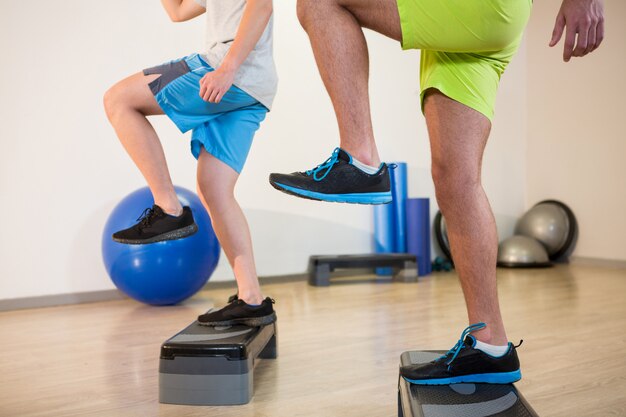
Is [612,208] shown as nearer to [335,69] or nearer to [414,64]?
[414,64]

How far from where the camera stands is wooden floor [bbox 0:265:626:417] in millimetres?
1906

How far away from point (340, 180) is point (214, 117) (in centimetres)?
93

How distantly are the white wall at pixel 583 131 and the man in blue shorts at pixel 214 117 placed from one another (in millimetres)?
4015

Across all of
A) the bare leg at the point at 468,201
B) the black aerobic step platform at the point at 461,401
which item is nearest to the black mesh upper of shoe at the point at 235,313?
the black aerobic step platform at the point at 461,401

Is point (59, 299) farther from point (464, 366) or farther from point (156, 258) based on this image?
point (464, 366)

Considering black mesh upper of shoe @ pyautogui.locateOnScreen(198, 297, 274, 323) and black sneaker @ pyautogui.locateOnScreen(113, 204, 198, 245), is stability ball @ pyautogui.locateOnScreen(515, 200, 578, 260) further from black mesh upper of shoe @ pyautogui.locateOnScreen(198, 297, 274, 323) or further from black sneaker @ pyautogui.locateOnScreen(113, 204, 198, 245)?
black sneaker @ pyautogui.locateOnScreen(113, 204, 198, 245)

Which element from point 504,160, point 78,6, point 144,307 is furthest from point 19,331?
point 504,160

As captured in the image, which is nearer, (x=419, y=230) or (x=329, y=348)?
(x=329, y=348)

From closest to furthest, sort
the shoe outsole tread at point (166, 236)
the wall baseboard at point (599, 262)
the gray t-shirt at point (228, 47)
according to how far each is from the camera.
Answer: the shoe outsole tread at point (166, 236) → the gray t-shirt at point (228, 47) → the wall baseboard at point (599, 262)

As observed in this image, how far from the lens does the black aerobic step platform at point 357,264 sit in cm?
457

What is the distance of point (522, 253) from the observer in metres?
5.26

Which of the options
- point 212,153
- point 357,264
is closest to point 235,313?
point 212,153

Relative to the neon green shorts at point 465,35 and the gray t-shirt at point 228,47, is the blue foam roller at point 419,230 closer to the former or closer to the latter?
the gray t-shirt at point 228,47

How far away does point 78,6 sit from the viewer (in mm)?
3945
